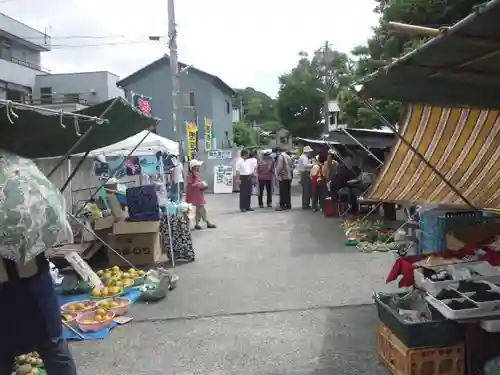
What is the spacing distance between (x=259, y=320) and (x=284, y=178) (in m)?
9.99

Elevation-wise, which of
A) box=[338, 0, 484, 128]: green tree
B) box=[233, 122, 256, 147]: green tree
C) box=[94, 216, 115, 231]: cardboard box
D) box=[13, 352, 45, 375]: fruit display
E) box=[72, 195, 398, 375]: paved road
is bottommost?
box=[72, 195, 398, 375]: paved road

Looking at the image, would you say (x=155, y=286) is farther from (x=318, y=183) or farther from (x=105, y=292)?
(x=318, y=183)

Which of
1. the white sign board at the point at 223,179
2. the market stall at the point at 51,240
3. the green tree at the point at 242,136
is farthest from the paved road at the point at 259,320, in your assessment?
the green tree at the point at 242,136

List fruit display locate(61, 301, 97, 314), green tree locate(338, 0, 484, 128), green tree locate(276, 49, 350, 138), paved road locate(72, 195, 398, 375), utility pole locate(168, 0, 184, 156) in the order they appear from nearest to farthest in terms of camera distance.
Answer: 1. paved road locate(72, 195, 398, 375)
2. fruit display locate(61, 301, 97, 314)
3. green tree locate(338, 0, 484, 128)
4. utility pole locate(168, 0, 184, 156)
5. green tree locate(276, 49, 350, 138)

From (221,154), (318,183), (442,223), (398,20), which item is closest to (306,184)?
(318,183)

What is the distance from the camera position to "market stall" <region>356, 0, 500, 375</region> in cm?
287

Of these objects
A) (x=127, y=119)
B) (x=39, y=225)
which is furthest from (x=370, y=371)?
(x=127, y=119)

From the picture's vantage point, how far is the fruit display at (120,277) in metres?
7.04

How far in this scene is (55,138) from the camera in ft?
15.4

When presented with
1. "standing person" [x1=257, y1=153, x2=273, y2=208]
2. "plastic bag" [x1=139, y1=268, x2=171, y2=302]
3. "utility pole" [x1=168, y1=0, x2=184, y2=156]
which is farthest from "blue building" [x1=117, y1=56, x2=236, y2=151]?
"plastic bag" [x1=139, y1=268, x2=171, y2=302]

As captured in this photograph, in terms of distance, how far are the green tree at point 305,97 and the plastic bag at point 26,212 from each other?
3569 centimetres

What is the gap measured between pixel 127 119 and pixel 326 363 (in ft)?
9.81

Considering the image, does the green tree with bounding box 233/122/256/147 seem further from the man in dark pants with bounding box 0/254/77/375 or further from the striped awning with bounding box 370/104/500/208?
the man in dark pants with bounding box 0/254/77/375

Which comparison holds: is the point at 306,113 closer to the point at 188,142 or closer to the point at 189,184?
the point at 188,142
